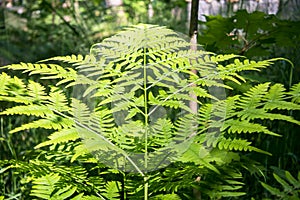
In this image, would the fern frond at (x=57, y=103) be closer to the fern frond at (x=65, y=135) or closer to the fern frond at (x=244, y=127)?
the fern frond at (x=65, y=135)

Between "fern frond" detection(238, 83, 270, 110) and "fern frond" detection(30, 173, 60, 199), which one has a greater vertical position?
"fern frond" detection(238, 83, 270, 110)

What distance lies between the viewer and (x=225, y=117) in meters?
0.93

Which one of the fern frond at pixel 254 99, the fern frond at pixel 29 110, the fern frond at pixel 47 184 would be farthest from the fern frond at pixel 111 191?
the fern frond at pixel 254 99

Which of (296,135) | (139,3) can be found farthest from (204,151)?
(139,3)

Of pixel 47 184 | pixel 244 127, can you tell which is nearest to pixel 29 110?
pixel 47 184

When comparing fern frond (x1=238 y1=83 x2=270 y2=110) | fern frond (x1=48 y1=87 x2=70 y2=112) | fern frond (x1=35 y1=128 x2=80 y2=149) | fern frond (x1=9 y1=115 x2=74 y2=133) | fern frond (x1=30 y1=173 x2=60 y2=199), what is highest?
fern frond (x1=238 y1=83 x2=270 y2=110)

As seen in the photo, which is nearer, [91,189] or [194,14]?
[91,189]

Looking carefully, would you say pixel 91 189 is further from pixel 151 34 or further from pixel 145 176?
pixel 151 34

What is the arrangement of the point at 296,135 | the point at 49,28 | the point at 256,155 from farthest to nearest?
1. the point at 49,28
2. the point at 296,135
3. the point at 256,155

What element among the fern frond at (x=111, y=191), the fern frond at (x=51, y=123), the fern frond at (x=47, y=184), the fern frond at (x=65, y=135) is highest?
the fern frond at (x=51, y=123)

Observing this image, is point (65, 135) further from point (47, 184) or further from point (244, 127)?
point (244, 127)

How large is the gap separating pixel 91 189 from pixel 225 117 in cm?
34

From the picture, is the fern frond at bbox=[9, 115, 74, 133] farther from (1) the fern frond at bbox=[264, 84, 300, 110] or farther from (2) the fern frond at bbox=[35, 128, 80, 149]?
(1) the fern frond at bbox=[264, 84, 300, 110]

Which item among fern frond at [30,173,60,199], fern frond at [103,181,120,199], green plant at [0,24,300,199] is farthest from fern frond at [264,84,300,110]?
fern frond at [30,173,60,199]
